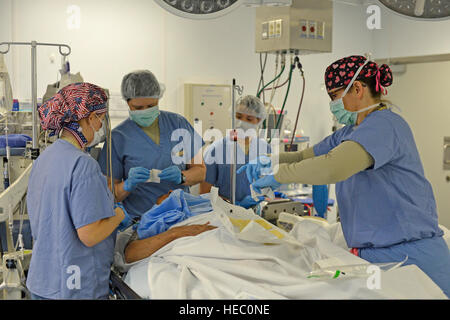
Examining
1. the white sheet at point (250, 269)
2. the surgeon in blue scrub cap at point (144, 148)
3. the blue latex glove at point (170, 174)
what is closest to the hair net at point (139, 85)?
the surgeon in blue scrub cap at point (144, 148)

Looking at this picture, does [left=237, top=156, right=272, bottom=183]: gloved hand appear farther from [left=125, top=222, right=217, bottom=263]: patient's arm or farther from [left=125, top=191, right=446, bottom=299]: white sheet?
[left=125, top=222, right=217, bottom=263]: patient's arm

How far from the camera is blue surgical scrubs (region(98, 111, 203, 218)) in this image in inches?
91.0

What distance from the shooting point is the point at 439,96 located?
4.61 metres

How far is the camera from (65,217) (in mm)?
1483

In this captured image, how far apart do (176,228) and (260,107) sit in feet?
4.37

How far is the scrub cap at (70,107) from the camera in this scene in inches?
61.5

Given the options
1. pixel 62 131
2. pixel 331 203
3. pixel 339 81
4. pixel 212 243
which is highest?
pixel 339 81

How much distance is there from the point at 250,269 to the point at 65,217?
0.58 m

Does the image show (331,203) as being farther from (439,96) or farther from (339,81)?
(339,81)

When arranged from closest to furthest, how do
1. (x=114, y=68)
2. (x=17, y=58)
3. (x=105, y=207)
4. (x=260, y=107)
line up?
(x=105, y=207)
(x=260, y=107)
(x=17, y=58)
(x=114, y=68)

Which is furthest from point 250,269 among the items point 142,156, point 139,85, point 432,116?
point 432,116

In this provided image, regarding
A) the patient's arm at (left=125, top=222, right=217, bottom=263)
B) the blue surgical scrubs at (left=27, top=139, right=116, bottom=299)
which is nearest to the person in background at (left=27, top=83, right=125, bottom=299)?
the blue surgical scrubs at (left=27, top=139, right=116, bottom=299)

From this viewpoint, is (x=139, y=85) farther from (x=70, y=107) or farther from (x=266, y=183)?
(x=266, y=183)
